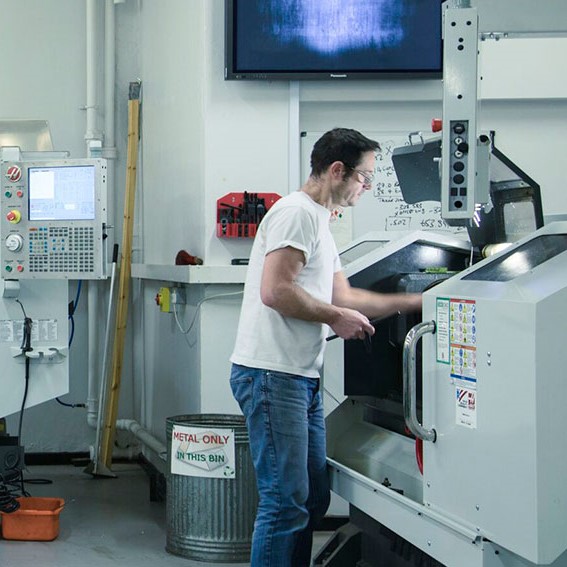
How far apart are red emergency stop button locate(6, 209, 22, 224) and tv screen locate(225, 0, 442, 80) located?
43.0 inches

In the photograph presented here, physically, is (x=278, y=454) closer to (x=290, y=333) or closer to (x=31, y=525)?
(x=290, y=333)

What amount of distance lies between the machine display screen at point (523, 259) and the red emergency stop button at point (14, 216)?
2598 millimetres

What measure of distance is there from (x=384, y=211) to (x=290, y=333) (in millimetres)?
1753

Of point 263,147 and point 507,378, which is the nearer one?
point 507,378

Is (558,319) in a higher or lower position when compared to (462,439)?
higher

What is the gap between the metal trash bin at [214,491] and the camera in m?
3.71

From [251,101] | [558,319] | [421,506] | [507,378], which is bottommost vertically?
[421,506]

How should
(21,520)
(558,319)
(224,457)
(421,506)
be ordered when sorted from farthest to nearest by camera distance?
(21,520) → (224,457) → (421,506) → (558,319)

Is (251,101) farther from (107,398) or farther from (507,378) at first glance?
(507,378)

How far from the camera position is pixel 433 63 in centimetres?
414

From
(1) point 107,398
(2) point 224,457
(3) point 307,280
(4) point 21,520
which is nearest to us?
(3) point 307,280

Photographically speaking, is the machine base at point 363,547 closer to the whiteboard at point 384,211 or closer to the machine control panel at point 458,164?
the machine control panel at point 458,164

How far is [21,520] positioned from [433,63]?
2.62 m

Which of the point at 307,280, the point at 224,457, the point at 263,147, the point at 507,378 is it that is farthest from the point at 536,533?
the point at 263,147
